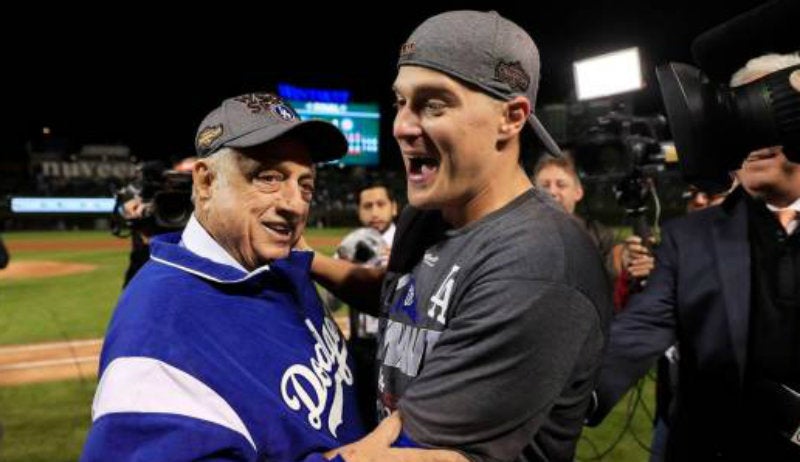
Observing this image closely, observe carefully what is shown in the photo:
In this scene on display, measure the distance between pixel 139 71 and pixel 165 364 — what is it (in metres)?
40.3

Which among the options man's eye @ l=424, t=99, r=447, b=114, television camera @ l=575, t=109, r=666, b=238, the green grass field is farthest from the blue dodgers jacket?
the green grass field

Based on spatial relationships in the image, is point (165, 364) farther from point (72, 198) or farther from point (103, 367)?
point (72, 198)

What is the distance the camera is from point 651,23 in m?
22.5

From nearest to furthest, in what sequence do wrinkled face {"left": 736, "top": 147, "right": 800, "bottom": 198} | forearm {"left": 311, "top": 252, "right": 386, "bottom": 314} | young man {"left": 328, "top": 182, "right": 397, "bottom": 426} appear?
wrinkled face {"left": 736, "top": 147, "right": 800, "bottom": 198}
forearm {"left": 311, "top": 252, "right": 386, "bottom": 314}
young man {"left": 328, "top": 182, "right": 397, "bottom": 426}

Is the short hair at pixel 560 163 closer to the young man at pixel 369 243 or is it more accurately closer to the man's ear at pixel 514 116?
the young man at pixel 369 243

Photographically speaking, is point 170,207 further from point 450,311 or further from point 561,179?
point 561,179

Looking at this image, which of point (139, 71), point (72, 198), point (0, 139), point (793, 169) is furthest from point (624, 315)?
point (0, 139)

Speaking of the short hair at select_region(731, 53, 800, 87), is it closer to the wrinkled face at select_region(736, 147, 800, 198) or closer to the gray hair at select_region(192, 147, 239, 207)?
the wrinkled face at select_region(736, 147, 800, 198)

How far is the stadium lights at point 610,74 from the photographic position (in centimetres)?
597

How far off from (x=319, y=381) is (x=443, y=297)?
0.39m

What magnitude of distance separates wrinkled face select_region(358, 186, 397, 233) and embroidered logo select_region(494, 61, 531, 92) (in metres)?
3.59

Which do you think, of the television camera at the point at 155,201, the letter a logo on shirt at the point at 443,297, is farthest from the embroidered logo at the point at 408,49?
the television camera at the point at 155,201

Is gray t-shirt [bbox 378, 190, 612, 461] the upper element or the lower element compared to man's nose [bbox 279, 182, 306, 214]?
lower

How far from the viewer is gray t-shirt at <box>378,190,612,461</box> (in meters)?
1.23
